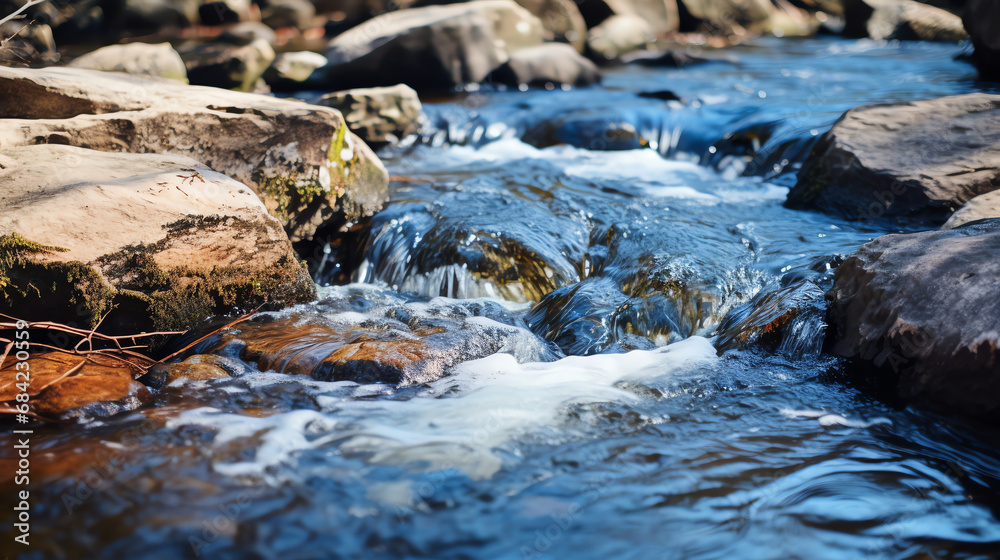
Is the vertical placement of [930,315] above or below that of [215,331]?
above

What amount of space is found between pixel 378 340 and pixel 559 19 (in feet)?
38.5

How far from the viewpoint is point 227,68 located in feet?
30.1

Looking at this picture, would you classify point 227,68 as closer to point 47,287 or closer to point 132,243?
point 132,243

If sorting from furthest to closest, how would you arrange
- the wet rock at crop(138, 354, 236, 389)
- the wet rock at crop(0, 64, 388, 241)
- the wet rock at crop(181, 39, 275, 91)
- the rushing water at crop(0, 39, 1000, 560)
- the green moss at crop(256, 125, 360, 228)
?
the wet rock at crop(181, 39, 275, 91)
the green moss at crop(256, 125, 360, 228)
the wet rock at crop(0, 64, 388, 241)
the wet rock at crop(138, 354, 236, 389)
the rushing water at crop(0, 39, 1000, 560)

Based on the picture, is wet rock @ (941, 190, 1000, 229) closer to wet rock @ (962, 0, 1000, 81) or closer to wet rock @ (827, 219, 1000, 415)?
wet rock @ (827, 219, 1000, 415)

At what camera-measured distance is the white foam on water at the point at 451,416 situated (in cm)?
239

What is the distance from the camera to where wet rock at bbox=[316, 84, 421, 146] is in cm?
685

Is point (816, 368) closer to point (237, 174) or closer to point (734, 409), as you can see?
point (734, 409)

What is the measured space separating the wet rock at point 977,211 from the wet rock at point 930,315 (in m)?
0.42

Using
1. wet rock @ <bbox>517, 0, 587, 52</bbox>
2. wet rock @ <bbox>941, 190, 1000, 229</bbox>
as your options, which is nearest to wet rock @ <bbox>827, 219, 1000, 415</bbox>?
wet rock @ <bbox>941, 190, 1000, 229</bbox>

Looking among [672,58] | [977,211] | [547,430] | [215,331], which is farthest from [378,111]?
[672,58]

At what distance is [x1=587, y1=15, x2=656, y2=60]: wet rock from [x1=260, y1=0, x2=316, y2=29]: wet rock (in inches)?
314

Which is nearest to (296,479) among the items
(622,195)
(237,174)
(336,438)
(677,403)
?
(336,438)

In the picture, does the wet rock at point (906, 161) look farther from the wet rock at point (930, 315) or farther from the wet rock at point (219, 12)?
the wet rock at point (219, 12)
